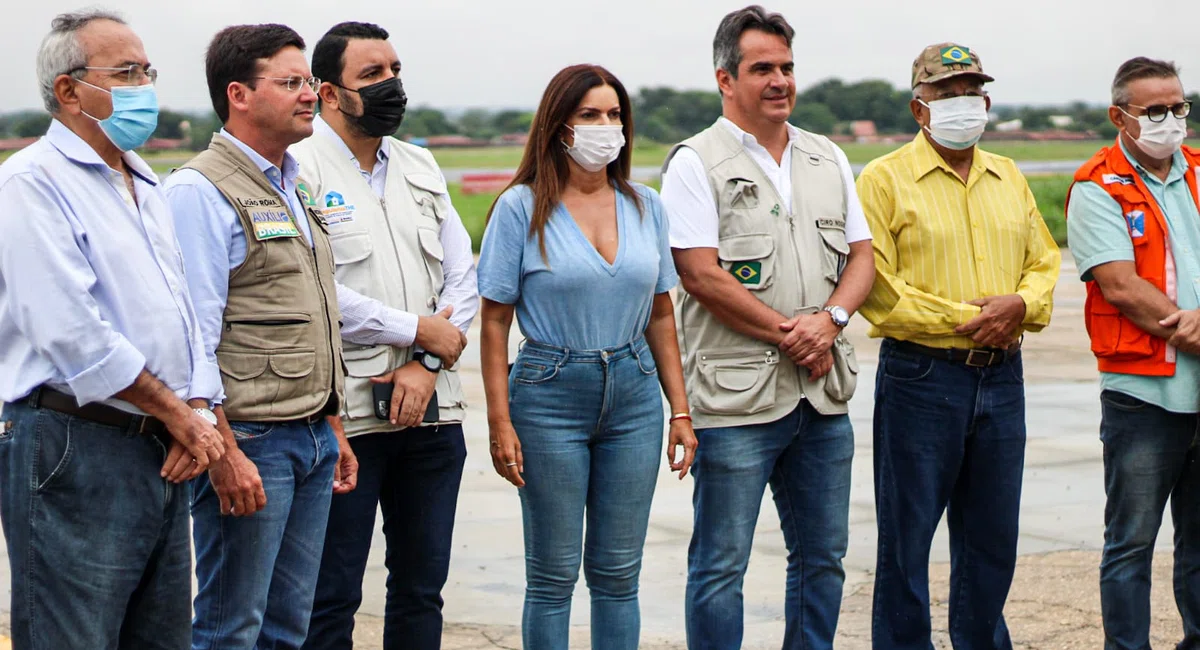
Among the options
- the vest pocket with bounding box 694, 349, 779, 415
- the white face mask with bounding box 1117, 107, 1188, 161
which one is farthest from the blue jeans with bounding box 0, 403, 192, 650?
the white face mask with bounding box 1117, 107, 1188, 161

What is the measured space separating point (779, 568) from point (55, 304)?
4367 mm

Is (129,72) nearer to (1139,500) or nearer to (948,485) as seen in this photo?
(948,485)

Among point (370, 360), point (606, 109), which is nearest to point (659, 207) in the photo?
point (606, 109)

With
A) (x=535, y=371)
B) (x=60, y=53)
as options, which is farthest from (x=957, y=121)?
(x=60, y=53)

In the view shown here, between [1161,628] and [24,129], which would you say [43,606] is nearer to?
[24,129]

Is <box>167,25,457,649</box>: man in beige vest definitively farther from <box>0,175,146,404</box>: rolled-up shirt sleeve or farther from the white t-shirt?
the white t-shirt

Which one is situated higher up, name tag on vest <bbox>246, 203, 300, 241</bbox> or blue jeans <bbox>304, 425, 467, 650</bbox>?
name tag on vest <bbox>246, 203, 300, 241</bbox>

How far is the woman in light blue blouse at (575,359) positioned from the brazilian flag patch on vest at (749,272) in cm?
29

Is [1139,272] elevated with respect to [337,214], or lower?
lower

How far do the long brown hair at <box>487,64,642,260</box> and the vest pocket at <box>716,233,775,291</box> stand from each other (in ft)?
1.19

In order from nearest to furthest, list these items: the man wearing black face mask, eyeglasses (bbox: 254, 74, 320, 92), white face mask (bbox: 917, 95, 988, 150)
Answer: eyeglasses (bbox: 254, 74, 320, 92)
the man wearing black face mask
white face mask (bbox: 917, 95, 988, 150)

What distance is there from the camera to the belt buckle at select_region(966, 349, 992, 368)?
15.6 feet

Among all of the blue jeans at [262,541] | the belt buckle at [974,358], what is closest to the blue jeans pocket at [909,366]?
the belt buckle at [974,358]

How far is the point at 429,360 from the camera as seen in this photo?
4.30 metres
